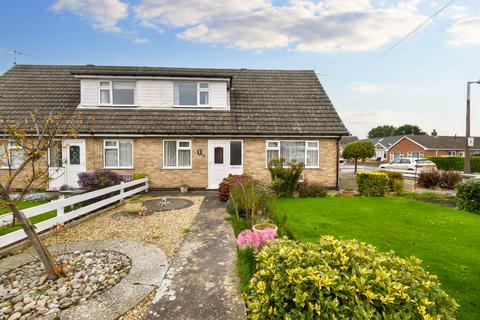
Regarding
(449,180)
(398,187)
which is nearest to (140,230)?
(398,187)

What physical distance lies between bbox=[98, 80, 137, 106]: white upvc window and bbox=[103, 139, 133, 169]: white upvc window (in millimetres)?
2384

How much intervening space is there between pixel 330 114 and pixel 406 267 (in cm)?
1264

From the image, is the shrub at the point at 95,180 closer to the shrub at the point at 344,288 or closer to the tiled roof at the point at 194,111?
the tiled roof at the point at 194,111

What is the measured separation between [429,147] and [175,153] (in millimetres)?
46617

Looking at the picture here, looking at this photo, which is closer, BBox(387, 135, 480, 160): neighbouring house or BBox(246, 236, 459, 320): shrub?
BBox(246, 236, 459, 320): shrub

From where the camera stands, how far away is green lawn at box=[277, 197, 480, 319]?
4043 mm

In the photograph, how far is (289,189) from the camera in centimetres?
1099

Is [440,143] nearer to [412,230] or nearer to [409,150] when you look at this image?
[409,150]

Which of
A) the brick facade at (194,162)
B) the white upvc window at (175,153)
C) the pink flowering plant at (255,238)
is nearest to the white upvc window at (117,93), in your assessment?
the brick facade at (194,162)

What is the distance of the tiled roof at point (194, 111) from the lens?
12.6 meters

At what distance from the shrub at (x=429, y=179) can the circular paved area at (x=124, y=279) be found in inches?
616

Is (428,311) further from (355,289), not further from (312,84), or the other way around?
(312,84)

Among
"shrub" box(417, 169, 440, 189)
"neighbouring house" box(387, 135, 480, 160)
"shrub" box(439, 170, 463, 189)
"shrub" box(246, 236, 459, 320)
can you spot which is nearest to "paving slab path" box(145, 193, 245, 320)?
"shrub" box(246, 236, 459, 320)

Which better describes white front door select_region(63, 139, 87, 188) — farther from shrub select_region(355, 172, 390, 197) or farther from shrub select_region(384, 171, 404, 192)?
shrub select_region(384, 171, 404, 192)
